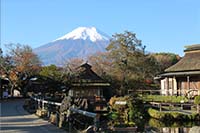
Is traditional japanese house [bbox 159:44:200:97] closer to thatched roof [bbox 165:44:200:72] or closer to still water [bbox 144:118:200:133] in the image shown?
thatched roof [bbox 165:44:200:72]

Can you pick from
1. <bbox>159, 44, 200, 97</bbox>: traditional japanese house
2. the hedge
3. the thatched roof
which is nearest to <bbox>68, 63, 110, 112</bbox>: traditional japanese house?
the hedge

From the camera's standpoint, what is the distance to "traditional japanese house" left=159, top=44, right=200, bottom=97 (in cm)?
3494

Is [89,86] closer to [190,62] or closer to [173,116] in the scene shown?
[190,62]

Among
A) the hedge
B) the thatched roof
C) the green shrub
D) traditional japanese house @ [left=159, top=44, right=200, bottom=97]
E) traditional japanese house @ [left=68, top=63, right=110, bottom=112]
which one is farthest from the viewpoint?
the thatched roof

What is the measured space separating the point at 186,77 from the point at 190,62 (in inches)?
101

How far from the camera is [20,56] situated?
49125 millimetres

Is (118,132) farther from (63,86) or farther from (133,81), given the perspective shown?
(133,81)

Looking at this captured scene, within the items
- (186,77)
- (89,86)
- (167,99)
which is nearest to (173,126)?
(167,99)

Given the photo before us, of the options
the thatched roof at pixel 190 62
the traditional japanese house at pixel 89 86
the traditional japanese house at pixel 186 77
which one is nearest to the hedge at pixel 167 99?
the traditional japanese house at pixel 186 77

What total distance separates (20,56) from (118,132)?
37388 mm

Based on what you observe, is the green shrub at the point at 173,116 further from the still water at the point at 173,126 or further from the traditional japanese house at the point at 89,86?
the traditional japanese house at the point at 89,86

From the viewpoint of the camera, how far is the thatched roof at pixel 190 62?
36.6 metres

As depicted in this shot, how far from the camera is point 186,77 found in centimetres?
3638

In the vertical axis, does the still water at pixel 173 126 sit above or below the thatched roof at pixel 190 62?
below
